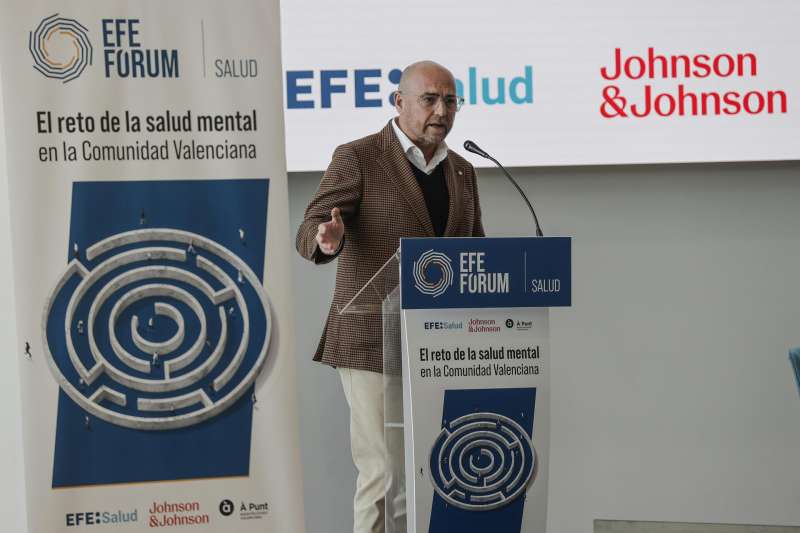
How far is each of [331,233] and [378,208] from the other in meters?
0.45

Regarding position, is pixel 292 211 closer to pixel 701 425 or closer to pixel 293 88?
pixel 293 88

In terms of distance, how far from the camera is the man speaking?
9.82ft

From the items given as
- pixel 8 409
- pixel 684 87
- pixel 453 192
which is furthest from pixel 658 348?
pixel 8 409

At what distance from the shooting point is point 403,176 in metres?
3.10

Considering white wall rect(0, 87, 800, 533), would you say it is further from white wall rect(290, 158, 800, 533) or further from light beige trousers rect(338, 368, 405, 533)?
Answer: light beige trousers rect(338, 368, 405, 533)

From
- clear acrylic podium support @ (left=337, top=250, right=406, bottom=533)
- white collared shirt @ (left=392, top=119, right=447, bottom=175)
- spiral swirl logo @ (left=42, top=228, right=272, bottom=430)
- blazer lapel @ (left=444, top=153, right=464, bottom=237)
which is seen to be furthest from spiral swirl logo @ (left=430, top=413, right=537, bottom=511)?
white collared shirt @ (left=392, top=119, right=447, bottom=175)

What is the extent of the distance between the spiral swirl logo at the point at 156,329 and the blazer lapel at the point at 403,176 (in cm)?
65

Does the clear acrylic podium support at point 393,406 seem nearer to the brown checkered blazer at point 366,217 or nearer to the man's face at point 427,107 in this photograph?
the brown checkered blazer at point 366,217

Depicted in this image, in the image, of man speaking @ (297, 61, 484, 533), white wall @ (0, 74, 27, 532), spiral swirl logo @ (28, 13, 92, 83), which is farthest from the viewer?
man speaking @ (297, 61, 484, 533)

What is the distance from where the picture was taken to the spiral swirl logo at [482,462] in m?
2.47

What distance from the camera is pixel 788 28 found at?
12.8ft

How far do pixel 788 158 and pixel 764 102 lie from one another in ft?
0.82

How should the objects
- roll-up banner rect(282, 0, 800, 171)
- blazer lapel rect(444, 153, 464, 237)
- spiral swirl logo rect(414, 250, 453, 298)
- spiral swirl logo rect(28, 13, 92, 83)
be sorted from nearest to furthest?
spiral swirl logo rect(414, 250, 453, 298)
spiral swirl logo rect(28, 13, 92, 83)
blazer lapel rect(444, 153, 464, 237)
roll-up banner rect(282, 0, 800, 171)

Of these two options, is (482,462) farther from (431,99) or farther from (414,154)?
(431,99)
